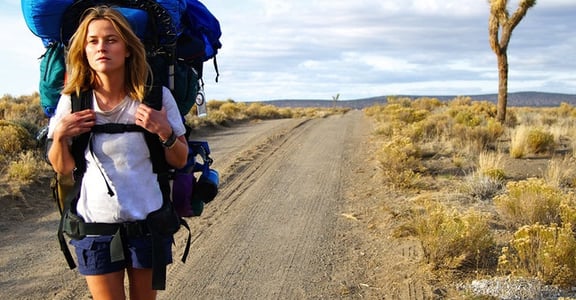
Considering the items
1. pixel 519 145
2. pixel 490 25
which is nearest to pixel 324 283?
pixel 519 145

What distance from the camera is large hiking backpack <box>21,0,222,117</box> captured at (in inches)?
109

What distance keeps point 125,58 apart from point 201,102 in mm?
769

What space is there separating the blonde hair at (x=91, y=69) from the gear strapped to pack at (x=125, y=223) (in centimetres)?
5

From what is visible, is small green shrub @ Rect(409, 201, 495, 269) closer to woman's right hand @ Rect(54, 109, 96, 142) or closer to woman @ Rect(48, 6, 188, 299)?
woman @ Rect(48, 6, 188, 299)

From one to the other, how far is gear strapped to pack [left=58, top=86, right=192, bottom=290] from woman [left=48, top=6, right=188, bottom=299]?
0.02 metres

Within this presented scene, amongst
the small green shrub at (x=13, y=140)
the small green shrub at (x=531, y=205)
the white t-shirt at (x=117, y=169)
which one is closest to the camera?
the white t-shirt at (x=117, y=169)

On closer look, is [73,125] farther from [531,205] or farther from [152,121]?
[531,205]

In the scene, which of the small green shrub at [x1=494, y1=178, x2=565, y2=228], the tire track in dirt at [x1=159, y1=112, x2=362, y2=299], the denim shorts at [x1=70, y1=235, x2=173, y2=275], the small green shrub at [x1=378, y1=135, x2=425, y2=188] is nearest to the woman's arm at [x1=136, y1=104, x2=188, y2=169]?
the denim shorts at [x1=70, y1=235, x2=173, y2=275]

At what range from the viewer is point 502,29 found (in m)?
19.4

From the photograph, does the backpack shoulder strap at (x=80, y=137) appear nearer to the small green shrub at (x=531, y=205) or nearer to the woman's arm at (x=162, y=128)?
the woman's arm at (x=162, y=128)

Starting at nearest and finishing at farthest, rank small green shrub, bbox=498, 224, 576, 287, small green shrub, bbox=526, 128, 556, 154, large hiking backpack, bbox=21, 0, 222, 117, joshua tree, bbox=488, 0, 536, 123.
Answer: large hiking backpack, bbox=21, 0, 222, 117, small green shrub, bbox=498, 224, 576, 287, small green shrub, bbox=526, 128, 556, 154, joshua tree, bbox=488, 0, 536, 123

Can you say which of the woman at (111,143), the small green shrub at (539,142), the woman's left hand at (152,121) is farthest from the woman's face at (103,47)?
the small green shrub at (539,142)

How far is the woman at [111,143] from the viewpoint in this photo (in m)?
2.64

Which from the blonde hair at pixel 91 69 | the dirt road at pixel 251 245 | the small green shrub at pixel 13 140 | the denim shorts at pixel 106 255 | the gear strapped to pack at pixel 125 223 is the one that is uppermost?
the blonde hair at pixel 91 69
